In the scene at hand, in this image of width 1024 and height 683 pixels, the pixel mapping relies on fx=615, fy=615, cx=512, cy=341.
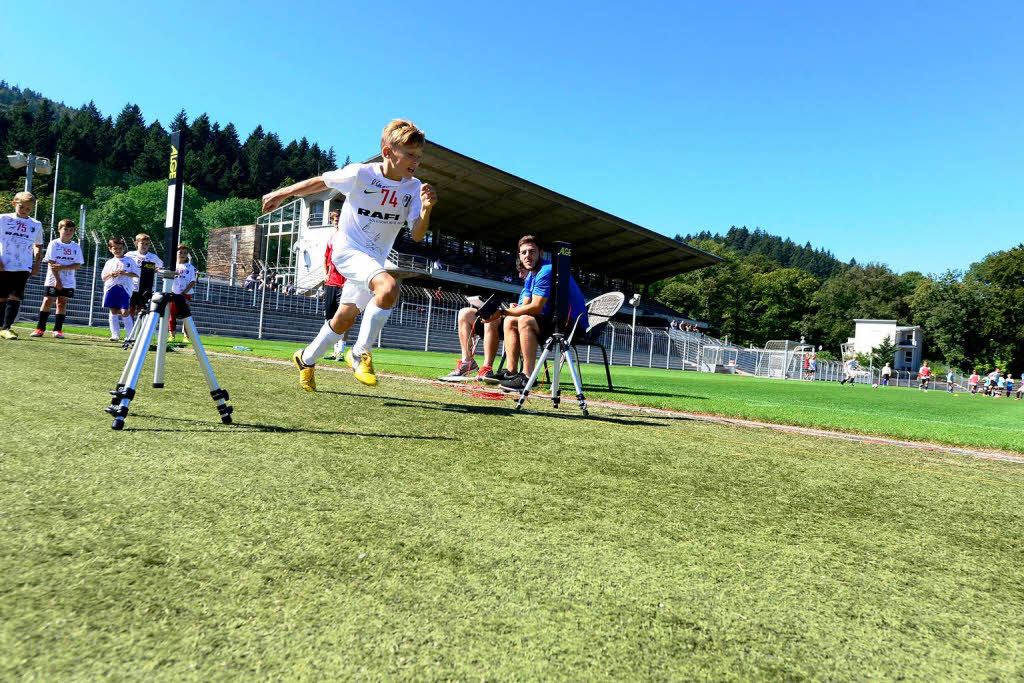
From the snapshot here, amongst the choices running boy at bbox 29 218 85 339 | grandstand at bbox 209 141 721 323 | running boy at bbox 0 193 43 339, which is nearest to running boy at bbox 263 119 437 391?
running boy at bbox 0 193 43 339

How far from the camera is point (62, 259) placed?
33.5 ft

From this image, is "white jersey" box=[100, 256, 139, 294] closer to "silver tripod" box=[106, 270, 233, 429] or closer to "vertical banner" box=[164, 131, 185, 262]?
"silver tripod" box=[106, 270, 233, 429]

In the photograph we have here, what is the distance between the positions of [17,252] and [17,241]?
16 cm

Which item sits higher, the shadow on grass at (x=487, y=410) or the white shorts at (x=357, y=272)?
the white shorts at (x=357, y=272)

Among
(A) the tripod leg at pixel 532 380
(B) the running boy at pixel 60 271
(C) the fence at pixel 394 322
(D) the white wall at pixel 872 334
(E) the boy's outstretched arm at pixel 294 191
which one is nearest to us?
(E) the boy's outstretched arm at pixel 294 191

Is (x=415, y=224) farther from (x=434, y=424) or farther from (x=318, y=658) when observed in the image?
(x=318, y=658)

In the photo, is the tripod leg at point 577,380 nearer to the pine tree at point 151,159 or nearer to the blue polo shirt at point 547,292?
the blue polo shirt at point 547,292

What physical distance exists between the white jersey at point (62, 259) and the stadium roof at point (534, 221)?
2477 centimetres

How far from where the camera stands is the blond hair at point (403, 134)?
4531mm

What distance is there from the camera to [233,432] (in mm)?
2979

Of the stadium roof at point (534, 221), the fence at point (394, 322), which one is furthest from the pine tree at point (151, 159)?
the fence at point (394, 322)

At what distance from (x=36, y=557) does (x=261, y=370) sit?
5908mm

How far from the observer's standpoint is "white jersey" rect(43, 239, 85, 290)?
400 inches

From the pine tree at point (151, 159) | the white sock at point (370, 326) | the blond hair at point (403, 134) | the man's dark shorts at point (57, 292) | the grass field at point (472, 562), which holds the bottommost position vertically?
the grass field at point (472, 562)
